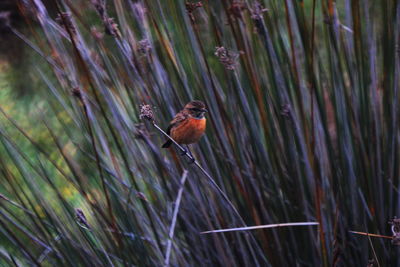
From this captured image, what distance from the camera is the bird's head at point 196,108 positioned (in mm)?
1549

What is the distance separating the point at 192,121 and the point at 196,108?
44mm

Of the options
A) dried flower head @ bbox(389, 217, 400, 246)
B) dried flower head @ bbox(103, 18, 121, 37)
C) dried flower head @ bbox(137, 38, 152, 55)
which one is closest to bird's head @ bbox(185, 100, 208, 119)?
dried flower head @ bbox(137, 38, 152, 55)

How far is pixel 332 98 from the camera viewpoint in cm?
160

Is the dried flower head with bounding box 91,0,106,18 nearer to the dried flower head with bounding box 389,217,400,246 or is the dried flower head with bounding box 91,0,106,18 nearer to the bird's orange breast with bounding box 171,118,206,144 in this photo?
the bird's orange breast with bounding box 171,118,206,144

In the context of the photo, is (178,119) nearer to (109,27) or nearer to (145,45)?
(145,45)

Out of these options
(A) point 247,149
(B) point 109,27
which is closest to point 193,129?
(A) point 247,149

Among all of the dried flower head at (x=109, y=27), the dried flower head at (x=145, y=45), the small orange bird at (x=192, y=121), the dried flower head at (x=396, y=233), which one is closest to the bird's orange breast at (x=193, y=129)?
the small orange bird at (x=192, y=121)

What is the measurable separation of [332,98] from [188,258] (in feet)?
1.84

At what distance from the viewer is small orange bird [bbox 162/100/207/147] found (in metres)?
1.58

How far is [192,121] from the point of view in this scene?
159 cm

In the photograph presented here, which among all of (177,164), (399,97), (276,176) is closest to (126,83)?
(177,164)

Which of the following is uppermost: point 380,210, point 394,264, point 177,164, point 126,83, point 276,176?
point 126,83

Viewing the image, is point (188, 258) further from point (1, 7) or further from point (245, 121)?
point (1, 7)

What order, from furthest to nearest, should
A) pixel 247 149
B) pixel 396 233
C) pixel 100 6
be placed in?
1. pixel 247 149
2. pixel 100 6
3. pixel 396 233
